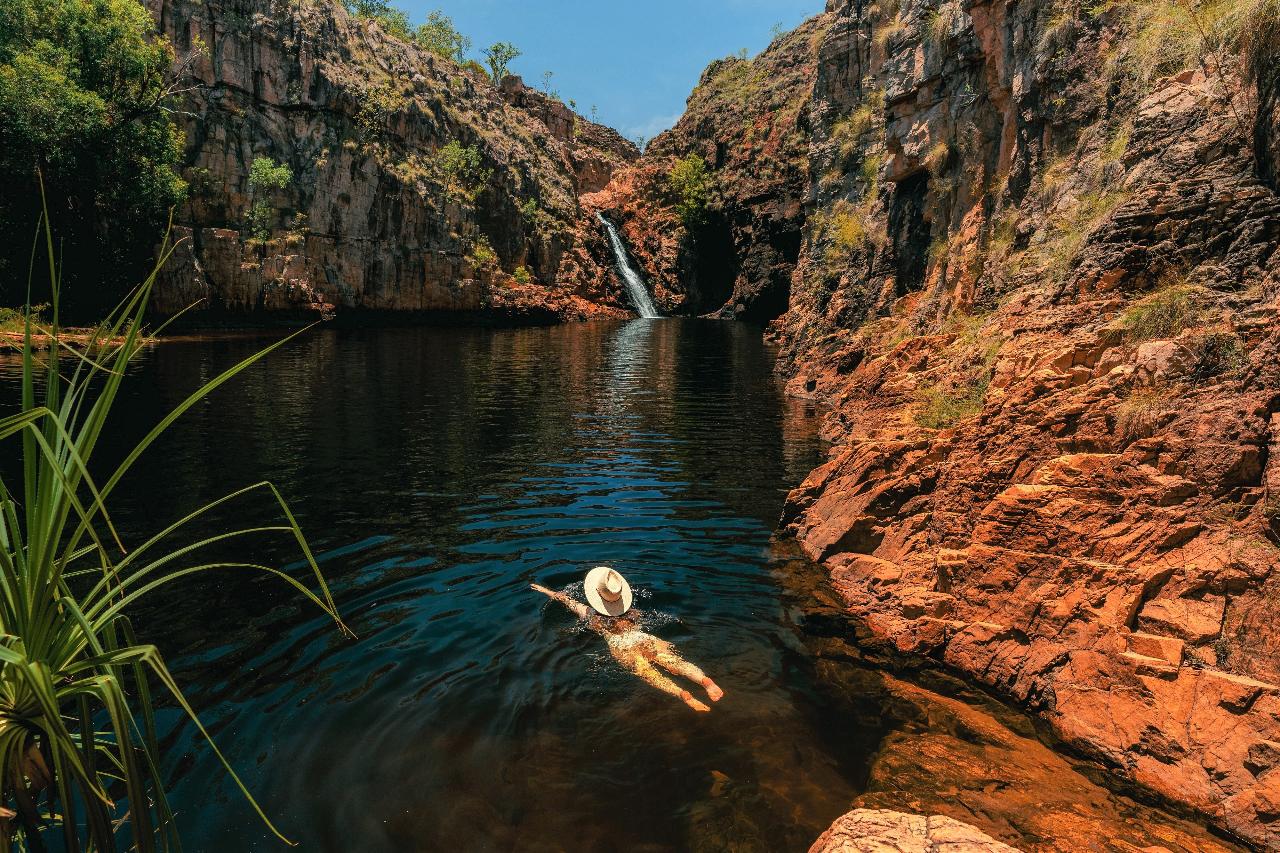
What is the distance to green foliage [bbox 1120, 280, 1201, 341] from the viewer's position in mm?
7809

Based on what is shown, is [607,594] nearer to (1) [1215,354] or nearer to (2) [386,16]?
(1) [1215,354]

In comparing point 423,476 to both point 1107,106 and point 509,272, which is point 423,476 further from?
point 509,272

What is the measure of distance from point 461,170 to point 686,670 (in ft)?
196

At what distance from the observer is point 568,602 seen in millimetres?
8258

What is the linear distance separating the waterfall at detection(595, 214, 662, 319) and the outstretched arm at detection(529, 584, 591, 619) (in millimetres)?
64567

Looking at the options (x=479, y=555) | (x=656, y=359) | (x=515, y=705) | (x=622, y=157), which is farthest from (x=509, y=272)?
(x=515, y=705)

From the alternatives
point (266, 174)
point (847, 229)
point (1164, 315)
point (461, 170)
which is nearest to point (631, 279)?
point (461, 170)

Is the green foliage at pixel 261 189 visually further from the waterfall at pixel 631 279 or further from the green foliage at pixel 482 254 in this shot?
the waterfall at pixel 631 279

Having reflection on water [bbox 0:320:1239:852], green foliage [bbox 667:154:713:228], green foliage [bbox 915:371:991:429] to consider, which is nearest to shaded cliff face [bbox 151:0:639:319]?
green foliage [bbox 667:154:713:228]

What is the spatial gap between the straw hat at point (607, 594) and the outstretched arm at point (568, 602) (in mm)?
217

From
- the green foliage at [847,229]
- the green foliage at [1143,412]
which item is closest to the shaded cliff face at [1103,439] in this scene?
the green foliage at [1143,412]

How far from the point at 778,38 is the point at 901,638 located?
246ft

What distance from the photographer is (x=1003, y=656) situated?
657 centimetres

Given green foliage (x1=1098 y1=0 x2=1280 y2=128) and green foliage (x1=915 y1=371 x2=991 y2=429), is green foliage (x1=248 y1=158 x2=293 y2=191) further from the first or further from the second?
green foliage (x1=1098 y1=0 x2=1280 y2=128)
